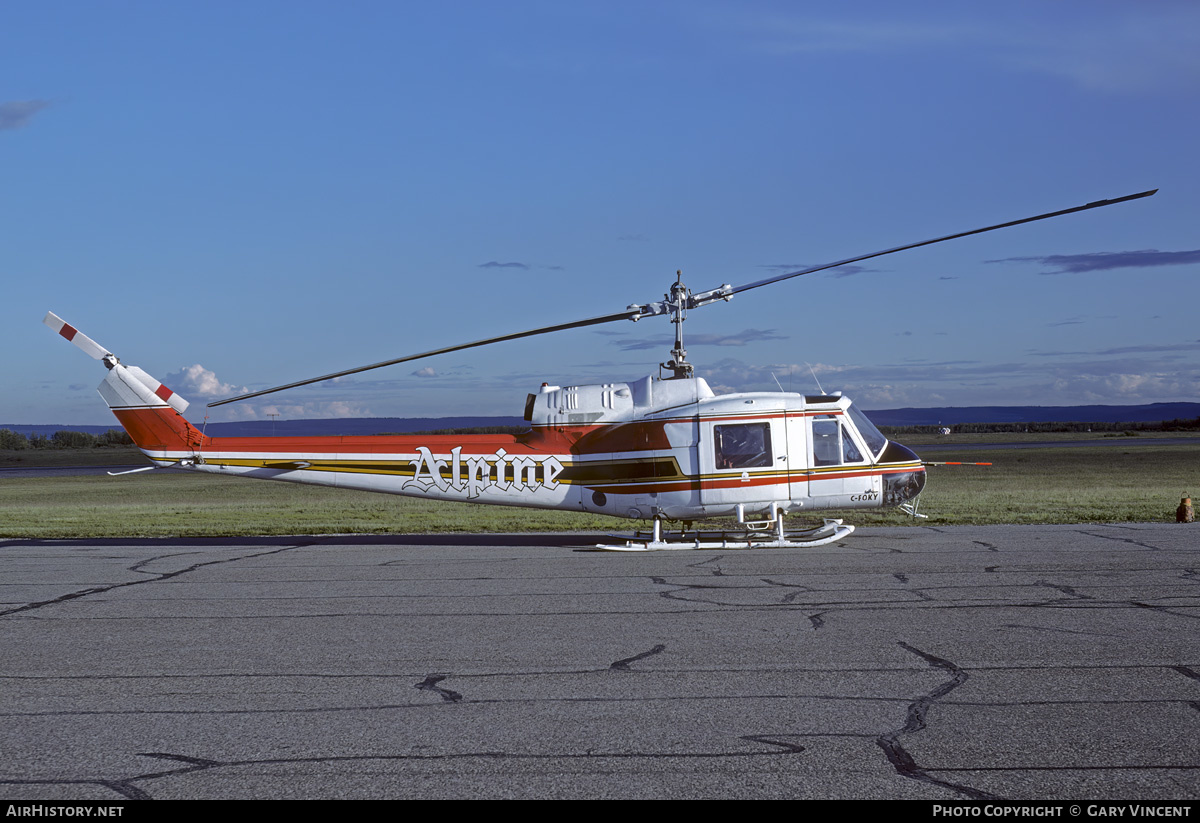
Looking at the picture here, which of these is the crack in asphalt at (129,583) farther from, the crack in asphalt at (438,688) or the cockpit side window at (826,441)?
the cockpit side window at (826,441)

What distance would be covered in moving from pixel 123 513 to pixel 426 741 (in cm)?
2478

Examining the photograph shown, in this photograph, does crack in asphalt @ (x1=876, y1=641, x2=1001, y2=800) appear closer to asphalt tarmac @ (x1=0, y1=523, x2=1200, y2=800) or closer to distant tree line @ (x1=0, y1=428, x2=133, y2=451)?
asphalt tarmac @ (x1=0, y1=523, x2=1200, y2=800)

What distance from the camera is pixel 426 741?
19.8ft

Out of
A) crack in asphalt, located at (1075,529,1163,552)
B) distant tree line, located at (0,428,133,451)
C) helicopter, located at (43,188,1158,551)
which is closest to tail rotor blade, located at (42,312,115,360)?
helicopter, located at (43,188,1158,551)

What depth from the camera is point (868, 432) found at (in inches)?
648

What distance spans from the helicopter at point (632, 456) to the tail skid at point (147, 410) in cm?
2

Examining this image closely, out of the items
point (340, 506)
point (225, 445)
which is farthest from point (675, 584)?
point (340, 506)

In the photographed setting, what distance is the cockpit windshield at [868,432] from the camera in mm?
16375

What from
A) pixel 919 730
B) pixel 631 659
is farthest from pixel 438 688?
pixel 919 730

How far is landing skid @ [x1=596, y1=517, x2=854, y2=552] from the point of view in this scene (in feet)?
51.0

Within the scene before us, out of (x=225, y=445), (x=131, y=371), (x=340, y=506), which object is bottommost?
(x=340, y=506)

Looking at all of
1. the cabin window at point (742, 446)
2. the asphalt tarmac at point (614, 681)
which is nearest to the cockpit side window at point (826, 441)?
the cabin window at point (742, 446)
